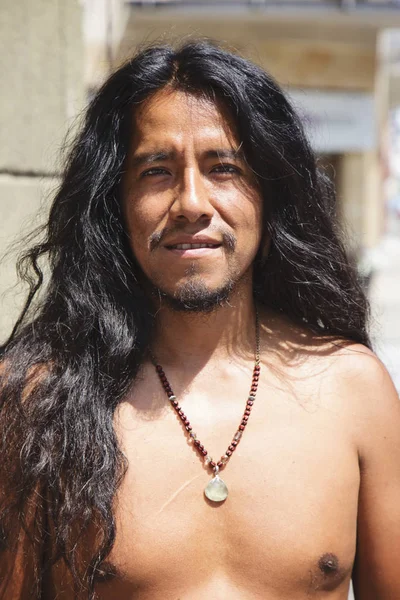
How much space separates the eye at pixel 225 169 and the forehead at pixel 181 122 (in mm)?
54

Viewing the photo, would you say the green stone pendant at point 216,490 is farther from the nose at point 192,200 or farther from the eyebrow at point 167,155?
the eyebrow at point 167,155

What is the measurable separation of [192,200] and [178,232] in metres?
0.08

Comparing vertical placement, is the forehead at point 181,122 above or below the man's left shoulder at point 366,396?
above

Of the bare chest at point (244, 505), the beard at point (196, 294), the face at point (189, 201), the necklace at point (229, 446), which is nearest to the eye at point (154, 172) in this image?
the face at point (189, 201)

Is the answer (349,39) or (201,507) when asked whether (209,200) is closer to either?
(201,507)

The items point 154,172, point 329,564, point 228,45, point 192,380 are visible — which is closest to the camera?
point 329,564

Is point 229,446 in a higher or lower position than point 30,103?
lower

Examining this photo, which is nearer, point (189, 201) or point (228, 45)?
point (189, 201)

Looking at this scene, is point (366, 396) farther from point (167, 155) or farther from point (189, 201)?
point (167, 155)

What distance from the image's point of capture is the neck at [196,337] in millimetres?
2240

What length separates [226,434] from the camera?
2.12 meters

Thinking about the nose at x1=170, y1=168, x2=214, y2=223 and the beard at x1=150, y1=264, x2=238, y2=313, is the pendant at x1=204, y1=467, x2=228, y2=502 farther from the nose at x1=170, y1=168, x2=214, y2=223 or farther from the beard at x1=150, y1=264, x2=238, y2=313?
the nose at x1=170, y1=168, x2=214, y2=223

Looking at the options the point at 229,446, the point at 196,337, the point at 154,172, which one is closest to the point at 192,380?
the point at 196,337

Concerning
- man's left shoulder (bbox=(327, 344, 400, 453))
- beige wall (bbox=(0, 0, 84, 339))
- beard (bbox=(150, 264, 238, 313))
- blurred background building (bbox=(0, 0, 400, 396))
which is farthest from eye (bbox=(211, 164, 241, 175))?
beige wall (bbox=(0, 0, 84, 339))
